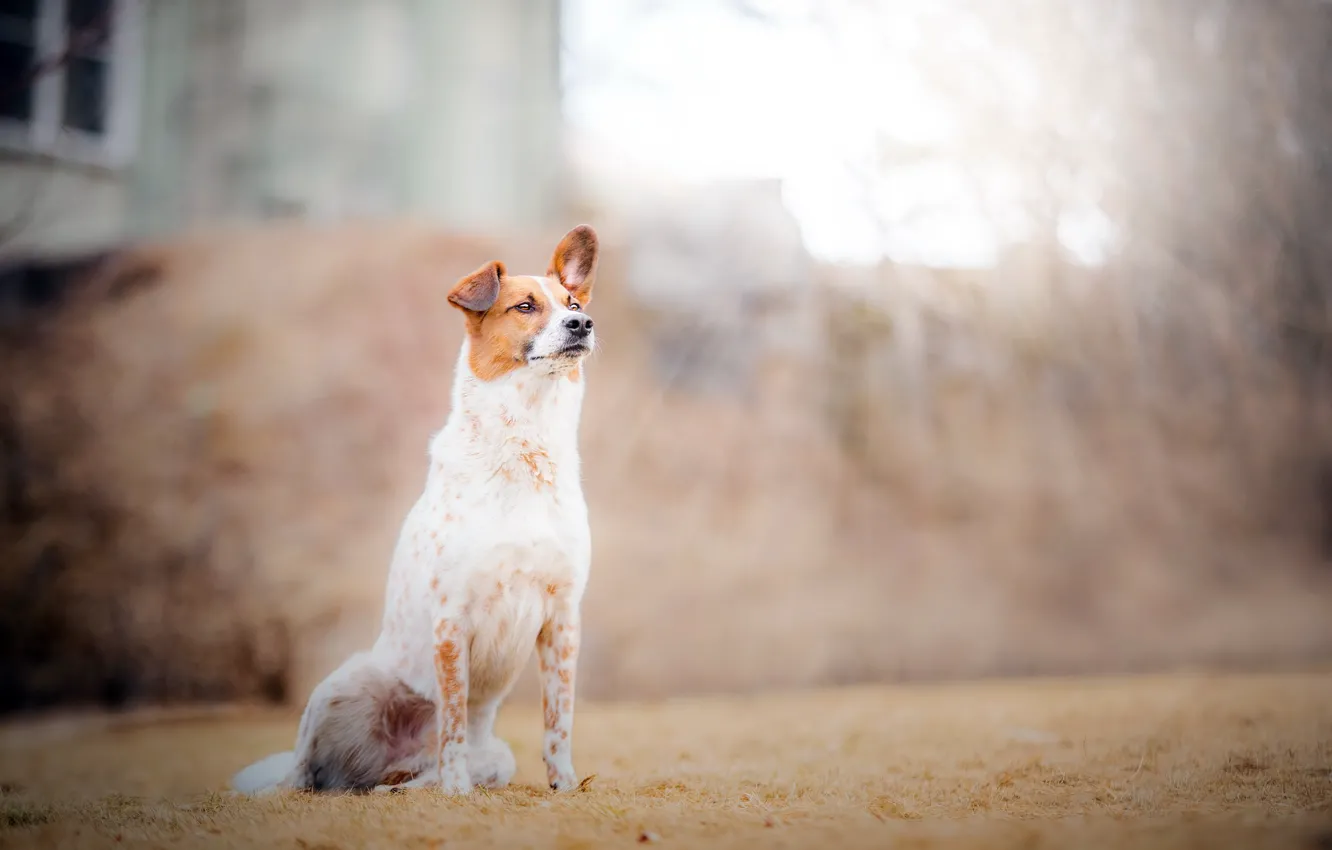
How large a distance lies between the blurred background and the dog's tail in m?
2.67

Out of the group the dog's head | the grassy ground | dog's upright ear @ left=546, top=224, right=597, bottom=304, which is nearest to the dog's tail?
the grassy ground

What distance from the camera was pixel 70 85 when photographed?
7340 mm

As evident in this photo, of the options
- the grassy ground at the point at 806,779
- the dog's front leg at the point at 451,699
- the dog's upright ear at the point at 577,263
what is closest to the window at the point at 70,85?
the grassy ground at the point at 806,779

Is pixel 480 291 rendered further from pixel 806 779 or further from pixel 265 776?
pixel 806 779

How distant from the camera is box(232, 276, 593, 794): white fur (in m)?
2.51

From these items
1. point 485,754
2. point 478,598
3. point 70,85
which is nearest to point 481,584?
point 478,598

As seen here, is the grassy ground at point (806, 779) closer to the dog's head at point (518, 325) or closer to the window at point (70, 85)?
the dog's head at point (518, 325)

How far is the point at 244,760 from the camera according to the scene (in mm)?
3727

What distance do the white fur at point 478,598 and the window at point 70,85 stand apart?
5807mm

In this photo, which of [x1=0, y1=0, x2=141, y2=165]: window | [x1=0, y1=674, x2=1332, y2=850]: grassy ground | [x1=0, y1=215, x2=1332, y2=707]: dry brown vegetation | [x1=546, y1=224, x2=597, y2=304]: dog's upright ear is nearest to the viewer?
[x1=0, y1=674, x2=1332, y2=850]: grassy ground

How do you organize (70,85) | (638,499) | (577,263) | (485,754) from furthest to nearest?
(70,85), (638,499), (577,263), (485,754)

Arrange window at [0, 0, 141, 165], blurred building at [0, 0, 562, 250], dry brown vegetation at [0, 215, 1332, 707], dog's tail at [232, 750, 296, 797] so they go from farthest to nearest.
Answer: blurred building at [0, 0, 562, 250]
window at [0, 0, 141, 165]
dry brown vegetation at [0, 215, 1332, 707]
dog's tail at [232, 750, 296, 797]

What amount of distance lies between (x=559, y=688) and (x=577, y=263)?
1210 mm

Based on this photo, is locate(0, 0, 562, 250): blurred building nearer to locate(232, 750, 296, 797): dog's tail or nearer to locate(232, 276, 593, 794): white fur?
locate(232, 276, 593, 794): white fur
